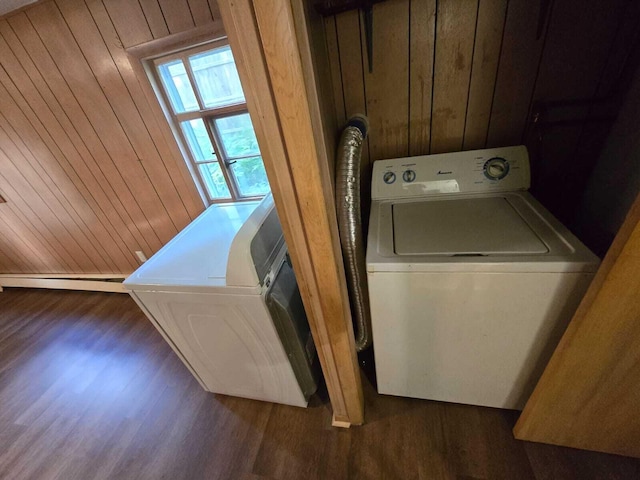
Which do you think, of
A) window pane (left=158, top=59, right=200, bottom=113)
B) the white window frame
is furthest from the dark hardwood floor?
window pane (left=158, top=59, right=200, bottom=113)

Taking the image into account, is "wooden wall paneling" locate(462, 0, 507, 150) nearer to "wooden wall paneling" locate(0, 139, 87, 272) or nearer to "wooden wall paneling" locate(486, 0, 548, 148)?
"wooden wall paneling" locate(486, 0, 548, 148)

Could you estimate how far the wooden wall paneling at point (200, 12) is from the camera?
114cm

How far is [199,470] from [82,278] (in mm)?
2296

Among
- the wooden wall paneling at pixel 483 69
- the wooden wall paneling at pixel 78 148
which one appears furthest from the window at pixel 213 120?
the wooden wall paneling at pixel 483 69

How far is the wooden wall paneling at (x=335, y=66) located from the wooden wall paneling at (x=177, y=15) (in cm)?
65

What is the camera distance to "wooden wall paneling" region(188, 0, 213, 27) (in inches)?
44.9

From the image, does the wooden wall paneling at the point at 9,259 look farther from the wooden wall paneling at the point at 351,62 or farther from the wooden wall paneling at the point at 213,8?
the wooden wall paneling at the point at 351,62

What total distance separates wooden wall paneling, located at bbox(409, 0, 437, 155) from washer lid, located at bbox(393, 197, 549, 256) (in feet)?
1.19

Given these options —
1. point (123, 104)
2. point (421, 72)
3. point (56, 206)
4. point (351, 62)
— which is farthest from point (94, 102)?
point (421, 72)

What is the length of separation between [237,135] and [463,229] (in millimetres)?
1342

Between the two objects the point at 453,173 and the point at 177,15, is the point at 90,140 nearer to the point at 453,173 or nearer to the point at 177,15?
the point at 177,15

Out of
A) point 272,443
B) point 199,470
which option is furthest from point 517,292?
point 199,470

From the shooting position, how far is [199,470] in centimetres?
114

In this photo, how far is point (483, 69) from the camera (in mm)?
1051
